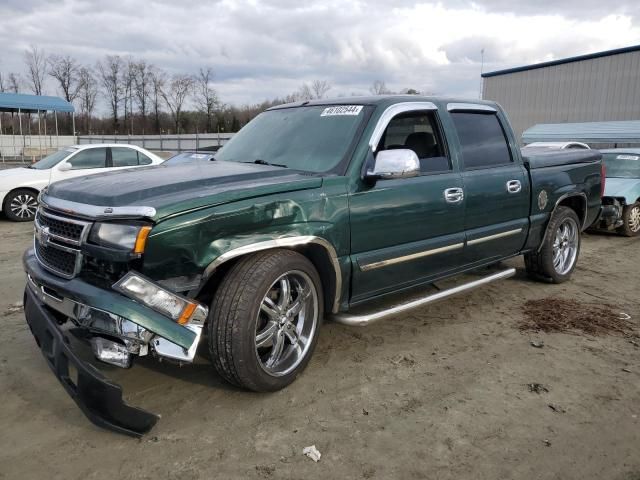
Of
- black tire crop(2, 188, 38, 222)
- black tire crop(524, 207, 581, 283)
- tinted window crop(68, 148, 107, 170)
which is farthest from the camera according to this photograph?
tinted window crop(68, 148, 107, 170)

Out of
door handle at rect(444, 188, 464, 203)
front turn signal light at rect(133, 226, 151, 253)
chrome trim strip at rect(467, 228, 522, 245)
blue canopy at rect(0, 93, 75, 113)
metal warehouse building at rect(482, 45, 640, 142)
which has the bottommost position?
chrome trim strip at rect(467, 228, 522, 245)

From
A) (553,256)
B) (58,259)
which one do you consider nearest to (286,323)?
(58,259)

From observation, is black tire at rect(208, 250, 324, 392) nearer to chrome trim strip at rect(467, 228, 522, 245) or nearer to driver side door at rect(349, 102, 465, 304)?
driver side door at rect(349, 102, 465, 304)

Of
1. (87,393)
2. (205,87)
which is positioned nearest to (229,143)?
(87,393)

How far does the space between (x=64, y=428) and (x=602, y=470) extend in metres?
2.85

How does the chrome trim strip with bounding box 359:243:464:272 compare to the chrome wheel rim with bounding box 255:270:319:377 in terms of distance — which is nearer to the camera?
the chrome wheel rim with bounding box 255:270:319:377

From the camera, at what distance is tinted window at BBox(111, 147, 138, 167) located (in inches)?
431

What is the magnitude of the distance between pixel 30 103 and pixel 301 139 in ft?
85.8

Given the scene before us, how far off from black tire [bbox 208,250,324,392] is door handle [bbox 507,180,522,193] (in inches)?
92.7

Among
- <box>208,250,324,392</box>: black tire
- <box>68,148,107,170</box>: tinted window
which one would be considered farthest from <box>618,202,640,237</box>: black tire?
<box>68,148,107,170</box>: tinted window

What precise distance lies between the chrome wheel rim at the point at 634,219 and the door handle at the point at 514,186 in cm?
568

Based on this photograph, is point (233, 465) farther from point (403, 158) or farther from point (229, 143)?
point (229, 143)

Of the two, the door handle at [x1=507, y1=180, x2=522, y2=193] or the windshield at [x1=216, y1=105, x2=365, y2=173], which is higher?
the windshield at [x1=216, y1=105, x2=365, y2=173]

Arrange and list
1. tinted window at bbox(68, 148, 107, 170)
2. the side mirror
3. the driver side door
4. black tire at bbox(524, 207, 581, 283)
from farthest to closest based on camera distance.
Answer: tinted window at bbox(68, 148, 107, 170)
black tire at bbox(524, 207, 581, 283)
the driver side door
the side mirror
